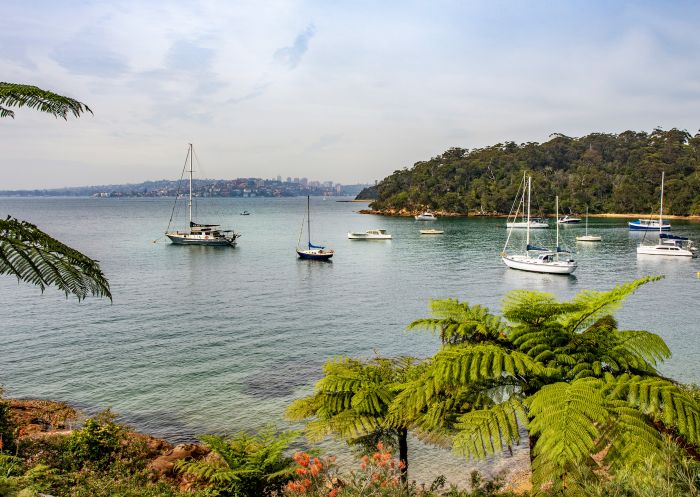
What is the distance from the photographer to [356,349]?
829 inches

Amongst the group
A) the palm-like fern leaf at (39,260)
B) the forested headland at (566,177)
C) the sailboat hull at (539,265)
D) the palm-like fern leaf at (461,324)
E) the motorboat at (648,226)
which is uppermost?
the forested headland at (566,177)

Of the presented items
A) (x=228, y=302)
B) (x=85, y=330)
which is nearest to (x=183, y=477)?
(x=85, y=330)

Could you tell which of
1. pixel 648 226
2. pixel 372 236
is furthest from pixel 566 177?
pixel 372 236

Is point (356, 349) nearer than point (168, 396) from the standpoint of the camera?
No

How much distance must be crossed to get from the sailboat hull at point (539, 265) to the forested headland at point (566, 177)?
7769cm

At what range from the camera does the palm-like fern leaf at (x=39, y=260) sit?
Answer: 562 cm

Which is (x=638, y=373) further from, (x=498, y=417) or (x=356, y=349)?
(x=356, y=349)

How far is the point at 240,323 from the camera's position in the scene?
990 inches

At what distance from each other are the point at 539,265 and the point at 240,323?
1049 inches

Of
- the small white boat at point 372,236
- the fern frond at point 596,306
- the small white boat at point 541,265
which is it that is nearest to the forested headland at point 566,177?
the small white boat at point 372,236

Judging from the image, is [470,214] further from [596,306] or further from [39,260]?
[39,260]

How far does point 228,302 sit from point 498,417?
26.0 metres

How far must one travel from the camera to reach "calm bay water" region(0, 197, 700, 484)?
16172mm

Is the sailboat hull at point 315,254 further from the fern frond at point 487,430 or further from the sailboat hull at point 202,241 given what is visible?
the fern frond at point 487,430
